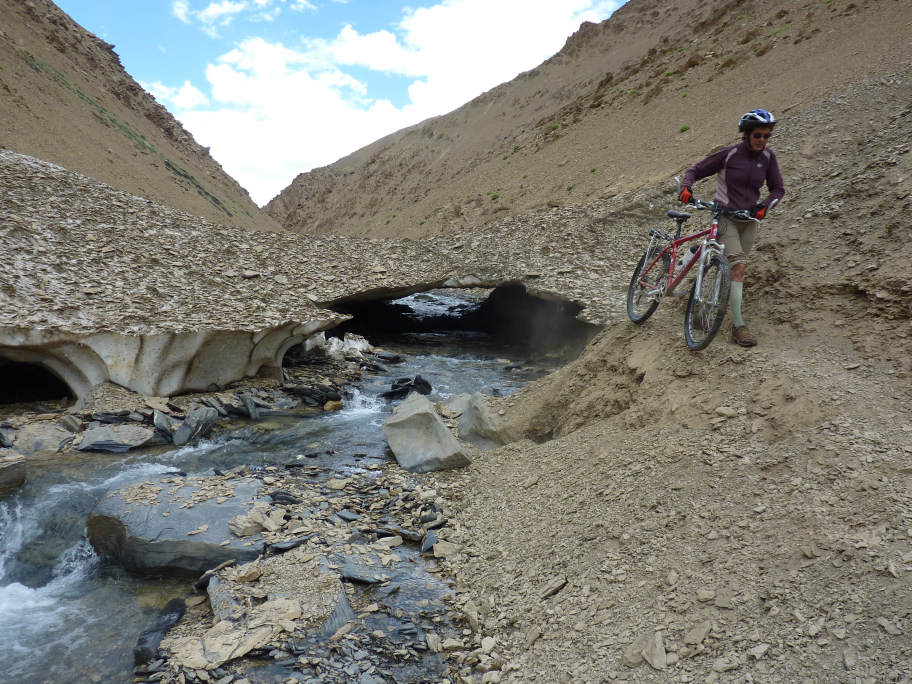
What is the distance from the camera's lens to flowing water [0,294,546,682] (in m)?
4.12

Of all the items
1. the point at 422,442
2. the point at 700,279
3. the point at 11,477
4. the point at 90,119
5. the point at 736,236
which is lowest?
the point at 422,442

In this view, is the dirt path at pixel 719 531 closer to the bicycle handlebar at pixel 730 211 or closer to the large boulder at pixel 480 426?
the bicycle handlebar at pixel 730 211

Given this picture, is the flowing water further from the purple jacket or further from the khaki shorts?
the purple jacket

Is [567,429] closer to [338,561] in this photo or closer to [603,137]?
[338,561]

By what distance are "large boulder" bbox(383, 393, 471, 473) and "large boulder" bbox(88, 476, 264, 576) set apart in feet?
5.91

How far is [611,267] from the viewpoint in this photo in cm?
1264

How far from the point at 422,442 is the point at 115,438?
3.82 metres

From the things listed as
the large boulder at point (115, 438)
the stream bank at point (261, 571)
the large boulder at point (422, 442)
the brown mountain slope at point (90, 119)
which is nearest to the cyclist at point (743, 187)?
the large boulder at point (422, 442)

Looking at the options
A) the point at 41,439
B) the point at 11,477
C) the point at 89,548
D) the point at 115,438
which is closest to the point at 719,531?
the point at 89,548

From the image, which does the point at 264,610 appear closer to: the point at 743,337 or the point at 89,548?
the point at 89,548

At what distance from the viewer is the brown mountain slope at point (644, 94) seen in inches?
626

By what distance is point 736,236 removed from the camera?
16.6 ft

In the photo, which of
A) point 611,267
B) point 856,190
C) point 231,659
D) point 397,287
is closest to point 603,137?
point 611,267

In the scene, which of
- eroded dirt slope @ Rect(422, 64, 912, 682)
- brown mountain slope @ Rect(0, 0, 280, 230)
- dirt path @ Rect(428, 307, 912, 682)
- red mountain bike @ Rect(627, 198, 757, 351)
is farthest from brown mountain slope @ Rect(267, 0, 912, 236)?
dirt path @ Rect(428, 307, 912, 682)
